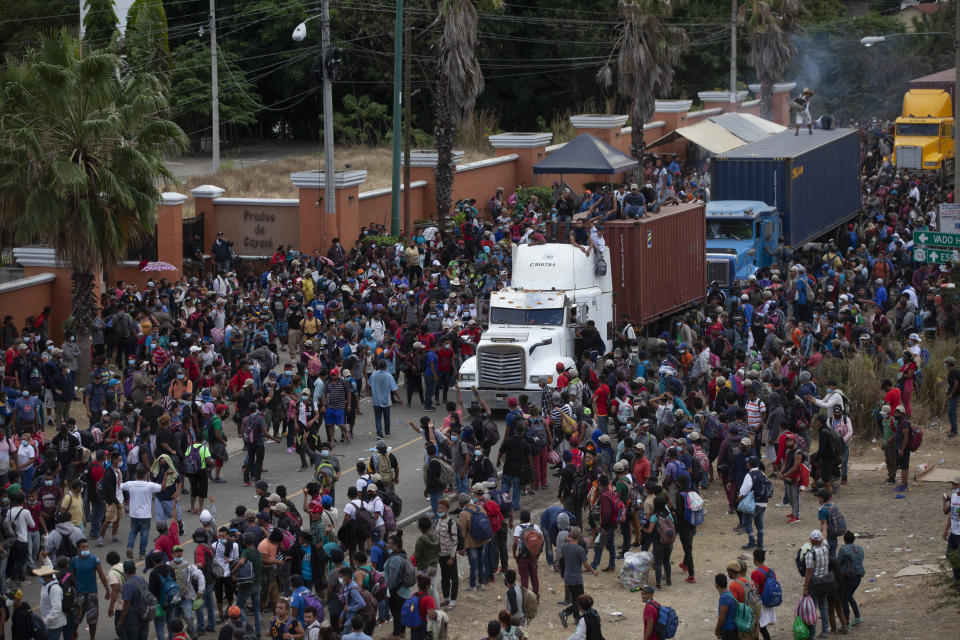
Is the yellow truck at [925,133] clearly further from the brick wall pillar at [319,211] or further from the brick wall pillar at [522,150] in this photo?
the brick wall pillar at [319,211]

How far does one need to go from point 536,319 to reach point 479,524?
28.5 feet

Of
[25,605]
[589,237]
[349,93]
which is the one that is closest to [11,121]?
[589,237]

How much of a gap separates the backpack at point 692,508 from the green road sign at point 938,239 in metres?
7.16

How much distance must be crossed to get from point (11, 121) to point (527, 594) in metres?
14.9

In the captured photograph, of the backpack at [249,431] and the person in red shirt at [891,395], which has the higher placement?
the person in red shirt at [891,395]

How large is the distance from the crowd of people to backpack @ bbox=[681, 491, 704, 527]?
0.13 ft

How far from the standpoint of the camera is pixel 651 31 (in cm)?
4775

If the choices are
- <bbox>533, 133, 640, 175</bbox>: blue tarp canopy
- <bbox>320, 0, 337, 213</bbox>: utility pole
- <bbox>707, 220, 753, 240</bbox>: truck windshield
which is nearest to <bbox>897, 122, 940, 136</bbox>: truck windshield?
<bbox>533, 133, 640, 175</bbox>: blue tarp canopy

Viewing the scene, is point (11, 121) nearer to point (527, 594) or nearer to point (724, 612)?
point (527, 594)

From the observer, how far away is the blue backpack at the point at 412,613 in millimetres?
14906

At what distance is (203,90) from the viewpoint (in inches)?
2212

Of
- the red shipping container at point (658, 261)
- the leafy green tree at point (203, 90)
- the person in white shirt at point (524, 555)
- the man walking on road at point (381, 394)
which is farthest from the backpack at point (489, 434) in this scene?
the leafy green tree at point (203, 90)

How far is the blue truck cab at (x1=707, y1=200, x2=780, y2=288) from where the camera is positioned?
3328 centimetres

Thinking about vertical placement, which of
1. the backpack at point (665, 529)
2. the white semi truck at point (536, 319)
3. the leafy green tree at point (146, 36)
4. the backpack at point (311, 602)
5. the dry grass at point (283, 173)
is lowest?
the backpack at point (311, 602)
